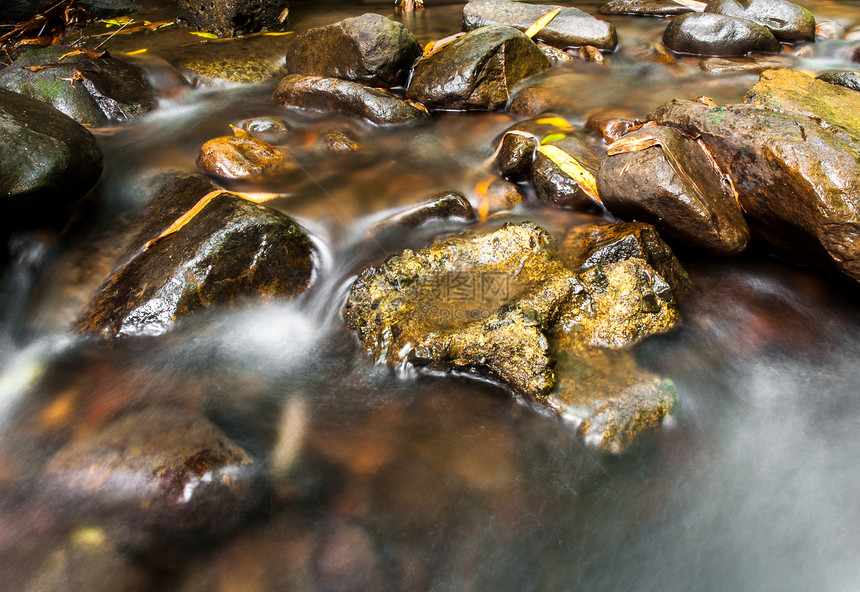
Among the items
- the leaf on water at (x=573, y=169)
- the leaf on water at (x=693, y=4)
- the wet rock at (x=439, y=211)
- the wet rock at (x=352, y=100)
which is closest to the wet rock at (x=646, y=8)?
the leaf on water at (x=693, y=4)

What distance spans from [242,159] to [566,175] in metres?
3.14

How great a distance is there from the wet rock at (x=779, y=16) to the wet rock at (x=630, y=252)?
655 centimetres

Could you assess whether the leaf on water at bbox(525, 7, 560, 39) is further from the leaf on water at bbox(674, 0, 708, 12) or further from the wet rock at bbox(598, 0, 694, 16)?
the leaf on water at bbox(674, 0, 708, 12)

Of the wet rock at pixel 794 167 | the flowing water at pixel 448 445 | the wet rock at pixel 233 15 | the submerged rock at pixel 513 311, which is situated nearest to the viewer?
Result: the flowing water at pixel 448 445

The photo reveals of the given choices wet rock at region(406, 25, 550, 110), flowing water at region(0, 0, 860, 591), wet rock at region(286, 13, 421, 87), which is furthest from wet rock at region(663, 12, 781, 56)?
flowing water at region(0, 0, 860, 591)

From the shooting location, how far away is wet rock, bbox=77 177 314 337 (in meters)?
3.51

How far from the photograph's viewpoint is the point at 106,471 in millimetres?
2617

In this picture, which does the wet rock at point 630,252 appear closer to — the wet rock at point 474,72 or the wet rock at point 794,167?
the wet rock at point 794,167

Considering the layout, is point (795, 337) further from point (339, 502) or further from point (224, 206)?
point (224, 206)

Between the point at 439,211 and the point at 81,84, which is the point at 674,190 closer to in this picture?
the point at 439,211

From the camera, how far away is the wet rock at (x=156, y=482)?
97.7 inches

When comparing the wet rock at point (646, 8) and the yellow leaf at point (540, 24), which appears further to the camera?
the wet rock at point (646, 8)

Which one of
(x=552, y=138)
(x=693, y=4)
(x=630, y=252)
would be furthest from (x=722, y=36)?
(x=630, y=252)

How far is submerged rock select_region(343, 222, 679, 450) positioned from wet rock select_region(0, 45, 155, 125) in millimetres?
4610
